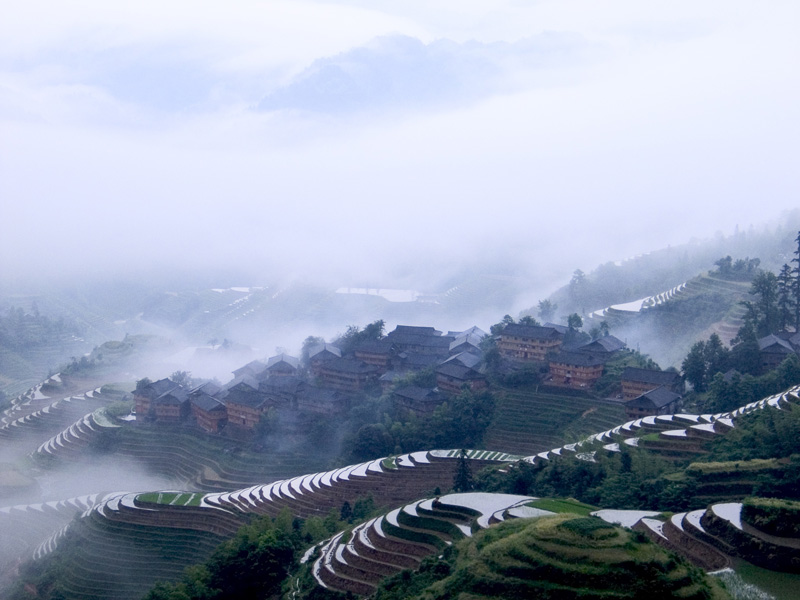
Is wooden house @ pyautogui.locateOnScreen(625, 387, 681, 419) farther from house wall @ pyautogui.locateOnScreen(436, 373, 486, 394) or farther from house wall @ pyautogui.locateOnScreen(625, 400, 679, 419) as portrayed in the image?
house wall @ pyautogui.locateOnScreen(436, 373, 486, 394)

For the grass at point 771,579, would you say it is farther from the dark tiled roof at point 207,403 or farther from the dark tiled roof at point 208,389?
the dark tiled roof at point 208,389

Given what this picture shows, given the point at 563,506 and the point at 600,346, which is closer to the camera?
the point at 563,506

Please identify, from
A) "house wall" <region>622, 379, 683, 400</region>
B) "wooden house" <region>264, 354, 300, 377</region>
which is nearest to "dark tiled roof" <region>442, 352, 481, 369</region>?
"house wall" <region>622, 379, 683, 400</region>

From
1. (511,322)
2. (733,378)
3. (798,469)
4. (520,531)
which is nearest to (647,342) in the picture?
(511,322)

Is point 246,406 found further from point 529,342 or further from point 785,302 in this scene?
point 785,302

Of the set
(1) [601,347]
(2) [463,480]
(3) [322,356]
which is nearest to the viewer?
(2) [463,480]

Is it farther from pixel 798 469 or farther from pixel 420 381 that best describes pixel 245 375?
pixel 798 469

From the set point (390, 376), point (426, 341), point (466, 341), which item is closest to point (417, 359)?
point (426, 341)
